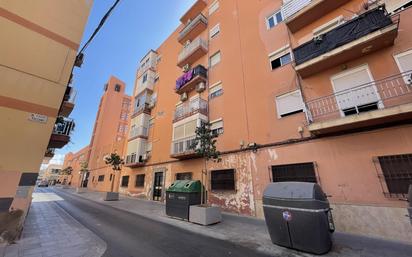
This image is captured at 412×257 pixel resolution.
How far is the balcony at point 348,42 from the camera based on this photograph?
622cm

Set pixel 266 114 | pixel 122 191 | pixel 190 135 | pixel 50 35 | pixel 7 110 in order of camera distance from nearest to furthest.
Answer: pixel 7 110, pixel 50 35, pixel 266 114, pixel 190 135, pixel 122 191

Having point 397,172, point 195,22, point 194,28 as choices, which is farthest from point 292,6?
→ point 194,28

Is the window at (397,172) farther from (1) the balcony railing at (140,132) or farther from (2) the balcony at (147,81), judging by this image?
(2) the balcony at (147,81)

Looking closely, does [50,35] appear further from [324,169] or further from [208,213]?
[324,169]

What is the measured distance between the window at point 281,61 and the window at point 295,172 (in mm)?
5374

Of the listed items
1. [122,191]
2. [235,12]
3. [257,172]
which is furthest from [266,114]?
[122,191]

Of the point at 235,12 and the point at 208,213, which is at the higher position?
the point at 235,12

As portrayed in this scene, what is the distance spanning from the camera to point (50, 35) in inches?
269

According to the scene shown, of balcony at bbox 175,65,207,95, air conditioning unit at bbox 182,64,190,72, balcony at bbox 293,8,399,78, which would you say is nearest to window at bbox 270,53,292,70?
balcony at bbox 293,8,399,78

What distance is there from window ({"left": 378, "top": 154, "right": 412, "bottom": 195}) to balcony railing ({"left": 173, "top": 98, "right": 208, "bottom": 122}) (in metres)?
9.58

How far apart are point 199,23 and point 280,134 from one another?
42.1ft

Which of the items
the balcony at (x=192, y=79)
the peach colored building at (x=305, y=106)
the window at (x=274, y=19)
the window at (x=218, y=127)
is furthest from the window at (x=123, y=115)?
the window at (x=274, y=19)

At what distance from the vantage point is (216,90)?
42.9 feet

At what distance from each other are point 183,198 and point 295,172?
523cm
